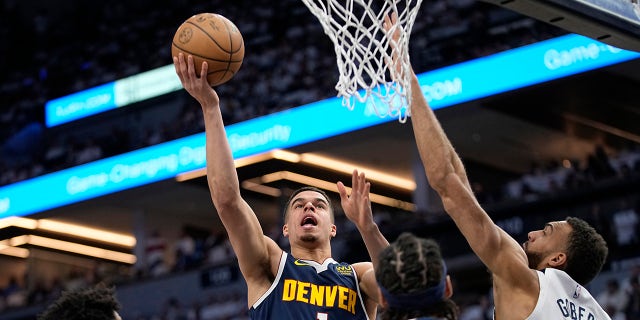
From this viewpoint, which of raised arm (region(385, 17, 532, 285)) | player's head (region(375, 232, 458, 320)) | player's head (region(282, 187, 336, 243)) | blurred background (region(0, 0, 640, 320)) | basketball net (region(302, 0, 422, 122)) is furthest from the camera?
→ blurred background (region(0, 0, 640, 320))

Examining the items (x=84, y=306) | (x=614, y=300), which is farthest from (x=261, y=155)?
(x=84, y=306)

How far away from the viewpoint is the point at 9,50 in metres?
22.2

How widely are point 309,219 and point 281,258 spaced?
0.26 metres

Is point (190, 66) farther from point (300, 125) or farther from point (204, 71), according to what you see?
point (300, 125)

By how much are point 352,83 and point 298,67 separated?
1190 cm

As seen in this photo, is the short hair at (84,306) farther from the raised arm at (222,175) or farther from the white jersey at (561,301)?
the white jersey at (561,301)

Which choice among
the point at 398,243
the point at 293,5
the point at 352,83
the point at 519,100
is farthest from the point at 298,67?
the point at 398,243

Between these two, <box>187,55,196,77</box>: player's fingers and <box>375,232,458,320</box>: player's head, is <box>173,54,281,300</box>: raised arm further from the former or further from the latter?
<box>375,232,458,320</box>: player's head

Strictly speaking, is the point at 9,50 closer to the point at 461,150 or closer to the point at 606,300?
the point at 461,150

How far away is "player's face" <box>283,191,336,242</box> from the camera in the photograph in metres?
4.55

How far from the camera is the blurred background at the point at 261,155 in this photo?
13.9 m

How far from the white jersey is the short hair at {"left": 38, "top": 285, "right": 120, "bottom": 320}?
168cm

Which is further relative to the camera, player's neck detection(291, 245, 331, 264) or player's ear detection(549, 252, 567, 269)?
player's neck detection(291, 245, 331, 264)

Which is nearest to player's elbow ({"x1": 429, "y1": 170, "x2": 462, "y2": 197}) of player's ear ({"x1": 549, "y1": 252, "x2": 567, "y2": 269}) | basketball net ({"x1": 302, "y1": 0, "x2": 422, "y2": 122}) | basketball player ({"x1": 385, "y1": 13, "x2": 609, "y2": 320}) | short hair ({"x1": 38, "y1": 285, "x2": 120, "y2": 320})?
basketball player ({"x1": 385, "y1": 13, "x2": 609, "y2": 320})
